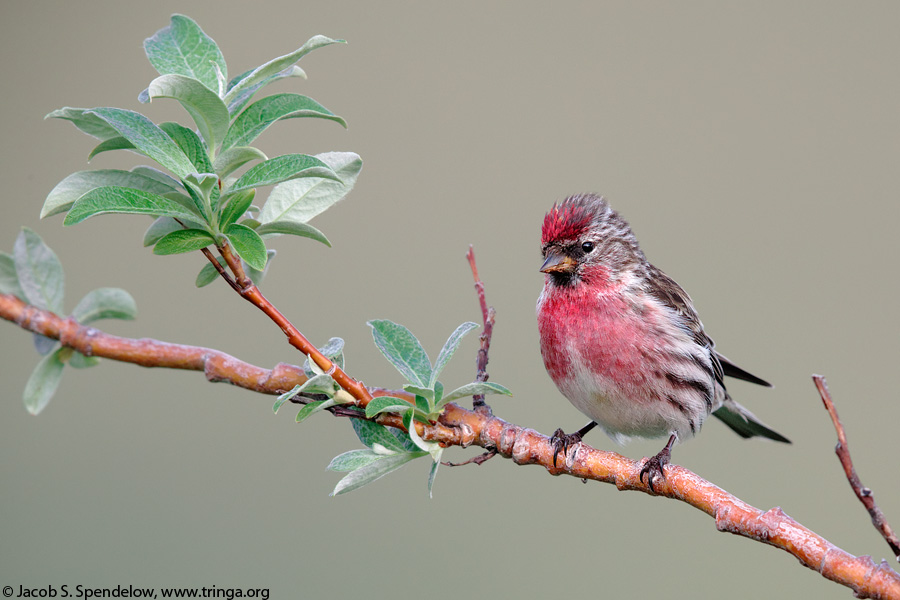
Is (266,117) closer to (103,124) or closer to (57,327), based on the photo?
(103,124)

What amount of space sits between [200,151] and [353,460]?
687 mm

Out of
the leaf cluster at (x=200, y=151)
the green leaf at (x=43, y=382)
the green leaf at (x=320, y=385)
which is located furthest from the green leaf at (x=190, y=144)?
the green leaf at (x=43, y=382)

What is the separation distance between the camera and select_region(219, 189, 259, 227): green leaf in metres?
1.64

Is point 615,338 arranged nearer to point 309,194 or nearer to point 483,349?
point 483,349

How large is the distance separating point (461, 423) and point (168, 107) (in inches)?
182

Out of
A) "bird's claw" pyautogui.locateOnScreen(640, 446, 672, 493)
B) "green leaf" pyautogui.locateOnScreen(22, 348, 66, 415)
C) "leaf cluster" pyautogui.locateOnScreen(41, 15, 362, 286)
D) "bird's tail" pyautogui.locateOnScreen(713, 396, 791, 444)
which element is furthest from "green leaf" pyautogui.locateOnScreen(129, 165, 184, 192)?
"bird's tail" pyautogui.locateOnScreen(713, 396, 791, 444)

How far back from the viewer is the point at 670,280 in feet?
10.9

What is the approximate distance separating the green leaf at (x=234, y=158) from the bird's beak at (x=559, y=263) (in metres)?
1.42

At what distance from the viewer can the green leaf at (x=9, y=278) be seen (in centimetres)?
218

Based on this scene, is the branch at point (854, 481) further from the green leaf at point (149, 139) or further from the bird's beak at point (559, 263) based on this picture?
the bird's beak at point (559, 263)

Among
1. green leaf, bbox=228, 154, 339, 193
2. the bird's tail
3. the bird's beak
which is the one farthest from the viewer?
the bird's tail

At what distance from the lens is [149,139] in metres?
1.50

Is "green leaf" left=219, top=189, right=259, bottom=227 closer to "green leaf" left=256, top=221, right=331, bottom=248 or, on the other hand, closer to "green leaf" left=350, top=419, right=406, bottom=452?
"green leaf" left=256, top=221, right=331, bottom=248

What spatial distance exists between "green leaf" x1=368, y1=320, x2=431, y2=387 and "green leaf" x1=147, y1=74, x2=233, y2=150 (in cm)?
51
